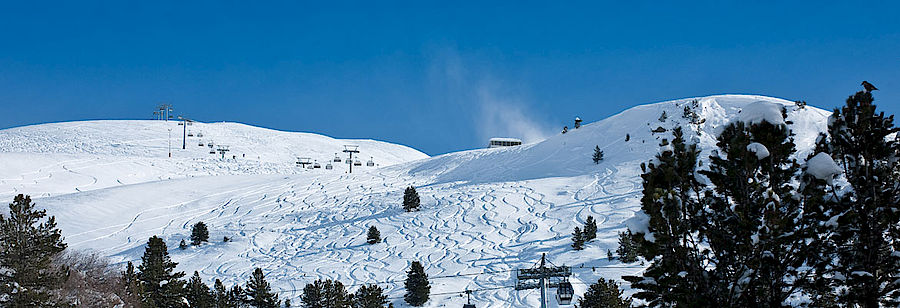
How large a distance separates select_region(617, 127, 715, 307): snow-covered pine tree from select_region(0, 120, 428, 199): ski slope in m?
59.9

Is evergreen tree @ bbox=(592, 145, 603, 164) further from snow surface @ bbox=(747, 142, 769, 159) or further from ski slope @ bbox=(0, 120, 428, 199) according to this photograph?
snow surface @ bbox=(747, 142, 769, 159)

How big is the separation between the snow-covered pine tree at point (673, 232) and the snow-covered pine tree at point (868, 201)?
10.4 feet

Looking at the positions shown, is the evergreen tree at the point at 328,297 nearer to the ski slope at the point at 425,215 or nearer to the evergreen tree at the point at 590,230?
the ski slope at the point at 425,215

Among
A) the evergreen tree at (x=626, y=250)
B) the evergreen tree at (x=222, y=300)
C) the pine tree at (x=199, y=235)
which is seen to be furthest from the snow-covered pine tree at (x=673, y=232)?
the pine tree at (x=199, y=235)

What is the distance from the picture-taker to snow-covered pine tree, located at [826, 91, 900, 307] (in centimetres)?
1008

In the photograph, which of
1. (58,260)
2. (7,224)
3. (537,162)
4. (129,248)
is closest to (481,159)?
(537,162)

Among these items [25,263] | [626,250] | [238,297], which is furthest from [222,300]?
[626,250]

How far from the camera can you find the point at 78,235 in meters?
43.6

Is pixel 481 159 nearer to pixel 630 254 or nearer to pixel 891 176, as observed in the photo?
pixel 630 254

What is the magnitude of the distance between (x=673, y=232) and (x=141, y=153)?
104 meters

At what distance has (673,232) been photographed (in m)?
7.69

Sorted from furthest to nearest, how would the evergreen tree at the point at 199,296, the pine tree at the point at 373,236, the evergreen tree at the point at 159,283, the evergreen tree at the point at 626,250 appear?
1. the pine tree at the point at 373,236
2. the evergreen tree at the point at 626,250
3. the evergreen tree at the point at 159,283
4. the evergreen tree at the point at 199,296

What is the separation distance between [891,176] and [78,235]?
1801 inches

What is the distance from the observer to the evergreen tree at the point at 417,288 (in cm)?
2905
